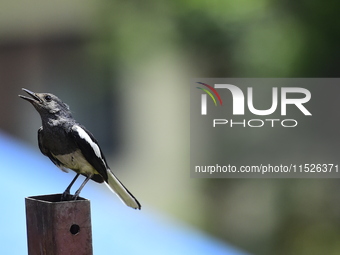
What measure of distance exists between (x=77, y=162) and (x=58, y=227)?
0.53m

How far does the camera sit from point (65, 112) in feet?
8.00

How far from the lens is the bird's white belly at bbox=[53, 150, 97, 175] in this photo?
243 centimetres

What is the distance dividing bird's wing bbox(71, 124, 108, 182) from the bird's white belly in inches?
0.9

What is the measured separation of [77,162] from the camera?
2.45 m

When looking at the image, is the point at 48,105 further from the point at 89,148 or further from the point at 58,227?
the point at 58,227

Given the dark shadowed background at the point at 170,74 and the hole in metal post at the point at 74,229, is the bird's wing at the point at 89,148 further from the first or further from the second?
the dark shadowed background at the point at 170,74

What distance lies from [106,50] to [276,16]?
91 cm

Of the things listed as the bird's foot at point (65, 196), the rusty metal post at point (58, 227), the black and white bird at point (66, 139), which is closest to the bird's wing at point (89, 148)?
the black and white bird at point (66, 139)

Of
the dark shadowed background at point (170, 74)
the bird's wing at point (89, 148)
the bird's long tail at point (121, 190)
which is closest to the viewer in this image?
the bird's wing at point (89, 148)

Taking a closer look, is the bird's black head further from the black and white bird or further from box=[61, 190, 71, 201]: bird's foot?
box=[61, 190, 71, 201]: bird's foot

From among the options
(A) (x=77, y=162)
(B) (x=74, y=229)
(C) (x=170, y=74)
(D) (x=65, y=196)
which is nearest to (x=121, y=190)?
(A) (x=77, y=162)

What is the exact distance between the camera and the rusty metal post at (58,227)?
1.95 meters

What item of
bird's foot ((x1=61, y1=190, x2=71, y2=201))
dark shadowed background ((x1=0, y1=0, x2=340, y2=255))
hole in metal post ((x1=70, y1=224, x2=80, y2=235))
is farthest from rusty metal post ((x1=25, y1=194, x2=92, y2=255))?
dark shadowed background ((x1=0, y1=0, x2=340, y2=255))

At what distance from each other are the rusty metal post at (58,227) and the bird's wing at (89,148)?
402mm
